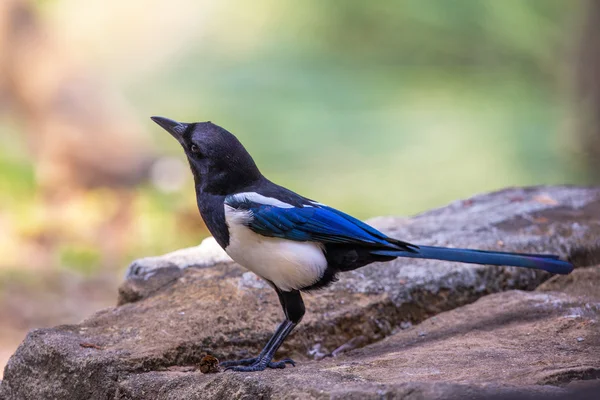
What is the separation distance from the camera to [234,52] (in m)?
11.0

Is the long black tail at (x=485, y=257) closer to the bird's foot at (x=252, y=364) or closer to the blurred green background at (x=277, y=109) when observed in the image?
the bird's foot at (x=252, y=364)

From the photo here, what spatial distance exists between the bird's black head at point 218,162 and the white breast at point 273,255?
118mm

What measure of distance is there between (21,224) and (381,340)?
5.09m

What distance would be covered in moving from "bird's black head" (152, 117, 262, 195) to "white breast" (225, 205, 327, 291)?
0.12 metres

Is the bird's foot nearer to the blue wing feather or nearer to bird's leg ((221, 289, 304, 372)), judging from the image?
bird's leg ((221, 289, 304, 372))

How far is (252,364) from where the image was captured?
2.93m

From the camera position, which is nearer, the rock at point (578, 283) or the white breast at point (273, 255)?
the white breast at point (273, 255)

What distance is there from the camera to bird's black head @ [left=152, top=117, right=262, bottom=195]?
9.94ft

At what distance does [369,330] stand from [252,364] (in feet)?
2.10

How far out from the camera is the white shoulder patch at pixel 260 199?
296cm

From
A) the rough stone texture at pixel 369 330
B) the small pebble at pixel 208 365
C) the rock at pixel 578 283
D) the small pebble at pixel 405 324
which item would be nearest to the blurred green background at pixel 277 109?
the rough stone texture at pixel 369 330

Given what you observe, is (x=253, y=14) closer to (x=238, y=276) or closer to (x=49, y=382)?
(x=238, y=276)

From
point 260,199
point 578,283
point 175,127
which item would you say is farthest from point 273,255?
point 578,283

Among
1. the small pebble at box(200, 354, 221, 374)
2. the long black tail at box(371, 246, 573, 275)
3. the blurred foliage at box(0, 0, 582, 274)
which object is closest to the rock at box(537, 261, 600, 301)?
the long black tail at box(371, 246, 573, 275)
